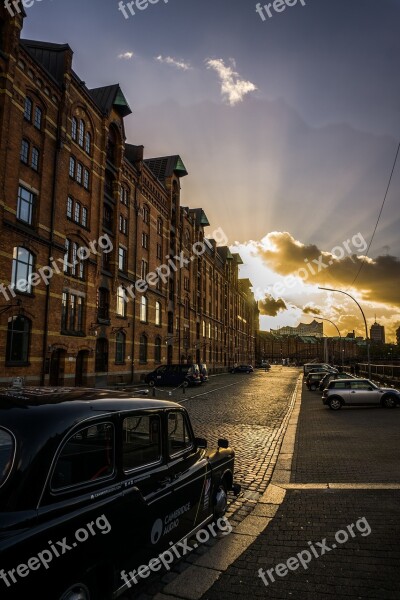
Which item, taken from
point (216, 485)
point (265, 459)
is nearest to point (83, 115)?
point (265, 459)

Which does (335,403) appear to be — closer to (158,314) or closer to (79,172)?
(79,172)

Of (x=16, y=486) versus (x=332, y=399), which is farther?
(x=332, y=399)

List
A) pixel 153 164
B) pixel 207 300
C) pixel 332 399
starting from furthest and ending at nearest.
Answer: pixel 207 300, pixel 153 164, pixel 332 399

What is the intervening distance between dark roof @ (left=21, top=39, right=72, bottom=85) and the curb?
82.0 ft

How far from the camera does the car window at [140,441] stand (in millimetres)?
3543

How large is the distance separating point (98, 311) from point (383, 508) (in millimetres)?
25476

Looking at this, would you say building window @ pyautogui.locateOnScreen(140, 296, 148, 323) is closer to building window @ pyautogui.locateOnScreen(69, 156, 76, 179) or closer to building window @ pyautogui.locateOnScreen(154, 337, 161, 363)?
building window @ pyautogui.locateOnScreen(154, 337, 161, 363)

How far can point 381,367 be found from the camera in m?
31.9

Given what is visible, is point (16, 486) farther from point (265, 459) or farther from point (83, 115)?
point (83, 115)

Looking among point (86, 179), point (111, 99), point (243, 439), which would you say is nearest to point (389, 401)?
point (243, 439)

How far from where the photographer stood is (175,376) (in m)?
31.2

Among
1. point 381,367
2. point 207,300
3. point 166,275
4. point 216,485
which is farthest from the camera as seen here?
point 207,300

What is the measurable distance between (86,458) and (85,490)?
0.82 ft

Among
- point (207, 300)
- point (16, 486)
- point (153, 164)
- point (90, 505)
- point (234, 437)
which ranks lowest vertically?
point (234, 437)
